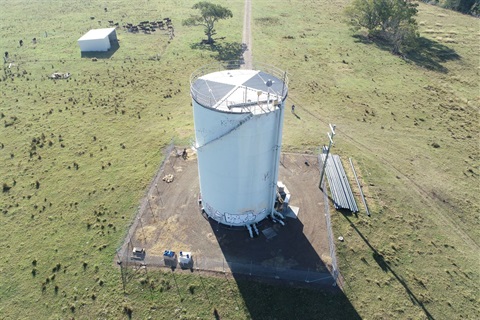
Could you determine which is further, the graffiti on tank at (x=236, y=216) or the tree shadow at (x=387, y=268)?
the graffiti on tank at (x=236, y=216)

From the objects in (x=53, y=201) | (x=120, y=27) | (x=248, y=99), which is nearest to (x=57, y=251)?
(x=53, y=201)

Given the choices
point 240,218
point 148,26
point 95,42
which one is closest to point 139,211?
point 240,218

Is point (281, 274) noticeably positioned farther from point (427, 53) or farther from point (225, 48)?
point (427, 53)

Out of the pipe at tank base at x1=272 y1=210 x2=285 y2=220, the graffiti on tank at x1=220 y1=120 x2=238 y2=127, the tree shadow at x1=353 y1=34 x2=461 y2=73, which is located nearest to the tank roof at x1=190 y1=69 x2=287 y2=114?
the graffiti on tank at x1=220 y1=120 x2=238 y2=127

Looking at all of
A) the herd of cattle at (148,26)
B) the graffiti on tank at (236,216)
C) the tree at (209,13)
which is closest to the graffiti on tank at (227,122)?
the graffiti on tank at (236,216)

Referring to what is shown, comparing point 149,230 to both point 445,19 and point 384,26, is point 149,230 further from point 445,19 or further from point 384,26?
point 445,19

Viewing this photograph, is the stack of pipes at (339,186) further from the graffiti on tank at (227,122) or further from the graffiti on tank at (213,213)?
the graffiti on tank at (227,122)

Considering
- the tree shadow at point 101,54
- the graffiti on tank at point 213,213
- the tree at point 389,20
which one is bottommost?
the graffiti on tank at point 213,213
